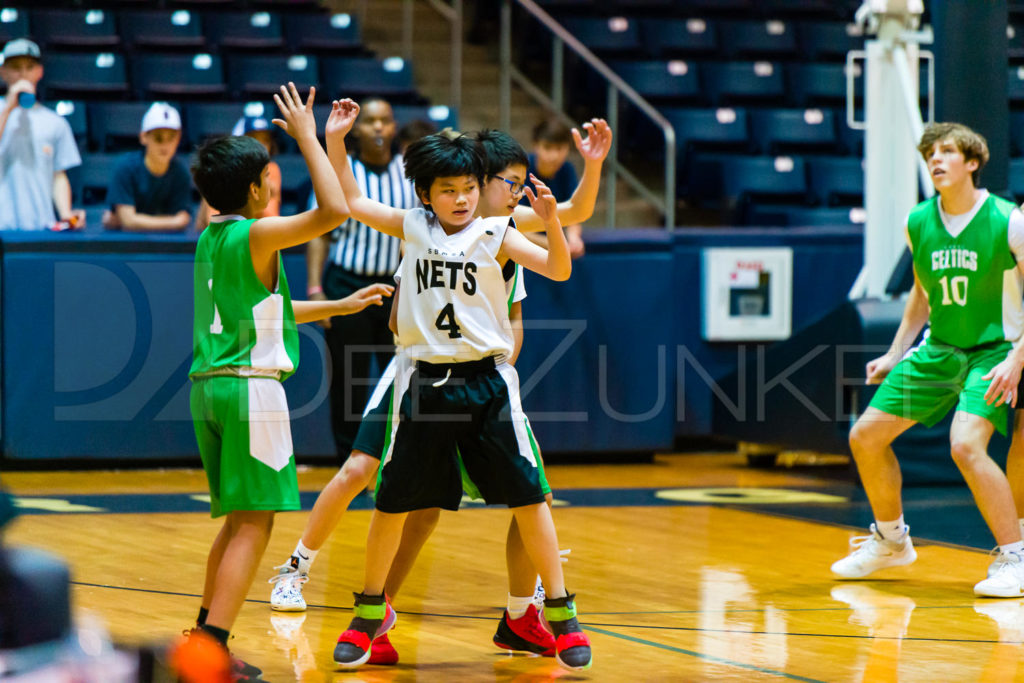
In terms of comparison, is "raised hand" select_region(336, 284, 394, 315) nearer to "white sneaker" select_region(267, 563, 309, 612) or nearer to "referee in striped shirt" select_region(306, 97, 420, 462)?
"white sneaker" select_region(267, 563, 309, 612)

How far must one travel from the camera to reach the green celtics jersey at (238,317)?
4.11 meters

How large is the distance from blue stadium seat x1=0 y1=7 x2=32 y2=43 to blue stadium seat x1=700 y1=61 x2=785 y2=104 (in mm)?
5795

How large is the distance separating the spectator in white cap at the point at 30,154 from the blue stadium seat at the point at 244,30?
10.7 ft

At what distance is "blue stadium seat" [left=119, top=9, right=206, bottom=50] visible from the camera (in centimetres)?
1191

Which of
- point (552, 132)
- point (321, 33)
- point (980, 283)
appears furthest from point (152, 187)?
point (980, 283)

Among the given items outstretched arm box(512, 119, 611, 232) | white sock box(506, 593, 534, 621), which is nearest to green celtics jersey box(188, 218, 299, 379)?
outstretched arm box(512, 119, 611, 232)

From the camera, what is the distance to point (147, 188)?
29.5 ft

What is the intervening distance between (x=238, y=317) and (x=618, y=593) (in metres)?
2.08

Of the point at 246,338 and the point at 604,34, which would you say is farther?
the point at 604,34

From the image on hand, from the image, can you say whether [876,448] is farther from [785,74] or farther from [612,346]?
[785,74]

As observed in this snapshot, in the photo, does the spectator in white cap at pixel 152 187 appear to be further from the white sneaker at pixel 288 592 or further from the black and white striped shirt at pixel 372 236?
the white sneaker at pixel 288 592

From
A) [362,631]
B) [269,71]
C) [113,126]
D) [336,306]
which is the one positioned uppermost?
[269,71]

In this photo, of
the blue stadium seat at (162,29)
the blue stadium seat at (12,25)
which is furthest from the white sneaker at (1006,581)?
the blue stadium seat at (12,25)

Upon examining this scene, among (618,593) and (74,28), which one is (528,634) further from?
(74,28)
